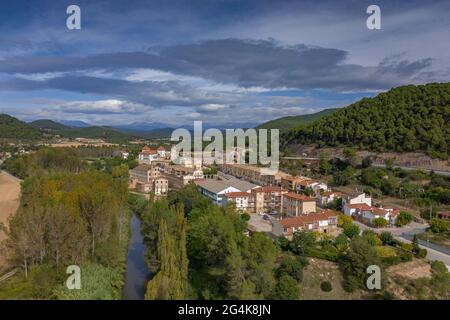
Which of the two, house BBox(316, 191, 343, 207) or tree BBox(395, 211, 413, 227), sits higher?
house BBox(316, 191, 343, 207)

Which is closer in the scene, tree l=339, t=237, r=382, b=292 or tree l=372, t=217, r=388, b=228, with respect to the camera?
tree l=339, t=237, r=382, b=292

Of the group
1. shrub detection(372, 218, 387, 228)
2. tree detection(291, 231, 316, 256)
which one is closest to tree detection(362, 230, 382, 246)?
tree detection(291, 231, 316, 256)

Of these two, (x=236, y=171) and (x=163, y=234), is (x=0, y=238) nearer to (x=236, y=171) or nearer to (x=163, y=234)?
(x=163, y=234)

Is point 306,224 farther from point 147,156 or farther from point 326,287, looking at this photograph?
point 147,156

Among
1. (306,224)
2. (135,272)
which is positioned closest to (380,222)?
(306,224)

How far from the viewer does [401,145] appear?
3425 cm

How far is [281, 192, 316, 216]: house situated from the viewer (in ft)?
70.3

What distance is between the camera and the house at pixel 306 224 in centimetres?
1758

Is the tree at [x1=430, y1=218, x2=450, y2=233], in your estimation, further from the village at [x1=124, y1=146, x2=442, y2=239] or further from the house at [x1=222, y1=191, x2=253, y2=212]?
the house at [x1=222, y1=191, x2=253, y2=212]

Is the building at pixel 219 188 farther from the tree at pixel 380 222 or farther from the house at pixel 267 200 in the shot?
the tree at pixel 380 222

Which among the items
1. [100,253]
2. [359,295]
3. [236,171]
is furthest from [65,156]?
[359,295]

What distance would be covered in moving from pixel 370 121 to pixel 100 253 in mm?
31772

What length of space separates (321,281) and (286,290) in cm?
237

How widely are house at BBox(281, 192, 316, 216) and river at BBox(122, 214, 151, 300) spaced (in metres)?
8.26
